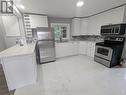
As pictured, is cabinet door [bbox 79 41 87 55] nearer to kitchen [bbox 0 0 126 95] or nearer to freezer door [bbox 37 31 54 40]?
kitchen [bbox 0 0 126 95]

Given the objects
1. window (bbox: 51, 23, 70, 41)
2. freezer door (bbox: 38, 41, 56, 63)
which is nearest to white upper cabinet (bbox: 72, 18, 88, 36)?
window (bbox: 51, 23, 70, 41)

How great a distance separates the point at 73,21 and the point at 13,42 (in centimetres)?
363

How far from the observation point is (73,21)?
4645mm

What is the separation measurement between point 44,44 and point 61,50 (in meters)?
1.14

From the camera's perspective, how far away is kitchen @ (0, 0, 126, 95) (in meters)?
1.74

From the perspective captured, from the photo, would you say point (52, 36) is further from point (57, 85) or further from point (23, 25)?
point (57, 85)

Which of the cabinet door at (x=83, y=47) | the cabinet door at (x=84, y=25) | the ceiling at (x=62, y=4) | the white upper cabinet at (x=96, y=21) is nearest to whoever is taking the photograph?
the ceiling at (x=62, y=4)

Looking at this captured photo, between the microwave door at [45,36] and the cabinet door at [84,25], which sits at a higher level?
the cabinet door at [84,25]

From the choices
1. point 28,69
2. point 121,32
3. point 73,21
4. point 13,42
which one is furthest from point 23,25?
point 121,32

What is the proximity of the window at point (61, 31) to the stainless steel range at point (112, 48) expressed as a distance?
2220mm

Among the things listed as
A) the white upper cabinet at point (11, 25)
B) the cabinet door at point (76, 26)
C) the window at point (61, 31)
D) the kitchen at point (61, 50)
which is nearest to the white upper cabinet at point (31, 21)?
the kitchen at point (61, 50)

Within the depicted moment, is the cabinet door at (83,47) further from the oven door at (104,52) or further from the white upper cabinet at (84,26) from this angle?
the oven door at (104,52)

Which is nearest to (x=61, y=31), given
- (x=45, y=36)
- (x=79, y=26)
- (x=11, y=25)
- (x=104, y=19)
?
(x=79, y=26)

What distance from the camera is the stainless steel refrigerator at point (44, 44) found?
3133 mm
